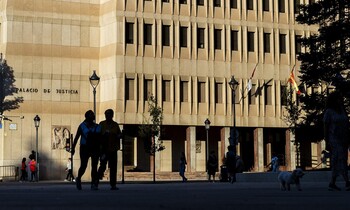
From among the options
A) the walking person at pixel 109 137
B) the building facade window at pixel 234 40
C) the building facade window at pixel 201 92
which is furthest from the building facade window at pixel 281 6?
the walking person at pixel 109 137

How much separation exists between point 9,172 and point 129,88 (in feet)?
36.6

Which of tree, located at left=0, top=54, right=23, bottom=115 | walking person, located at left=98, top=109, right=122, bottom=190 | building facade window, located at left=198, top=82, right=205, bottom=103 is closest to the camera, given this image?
walking person, located at left=98, top=109, right=122, bottom=190

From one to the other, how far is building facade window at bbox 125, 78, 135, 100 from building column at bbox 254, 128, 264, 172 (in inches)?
478

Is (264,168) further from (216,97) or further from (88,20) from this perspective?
(88,20)

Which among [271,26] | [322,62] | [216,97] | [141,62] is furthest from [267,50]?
[322,62]

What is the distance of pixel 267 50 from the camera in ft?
251

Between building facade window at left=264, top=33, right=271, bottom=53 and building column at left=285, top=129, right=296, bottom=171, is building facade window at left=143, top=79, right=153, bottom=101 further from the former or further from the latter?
building column at left=285, top=129, right=296, bottom=171

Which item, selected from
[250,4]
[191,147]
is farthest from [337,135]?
[250,4]

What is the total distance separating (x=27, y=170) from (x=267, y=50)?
23159 millimetres

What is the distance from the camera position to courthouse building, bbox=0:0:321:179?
68.5 m

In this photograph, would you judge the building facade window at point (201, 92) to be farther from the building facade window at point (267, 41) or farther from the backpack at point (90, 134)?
the backpack at point (90, 134)

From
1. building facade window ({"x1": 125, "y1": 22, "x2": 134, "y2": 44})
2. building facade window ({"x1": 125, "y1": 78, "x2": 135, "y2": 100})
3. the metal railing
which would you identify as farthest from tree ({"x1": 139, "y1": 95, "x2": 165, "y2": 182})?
the metal railing

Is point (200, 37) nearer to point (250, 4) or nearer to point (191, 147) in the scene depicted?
point (250, 4)

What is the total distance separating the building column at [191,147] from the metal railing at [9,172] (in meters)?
13.8
